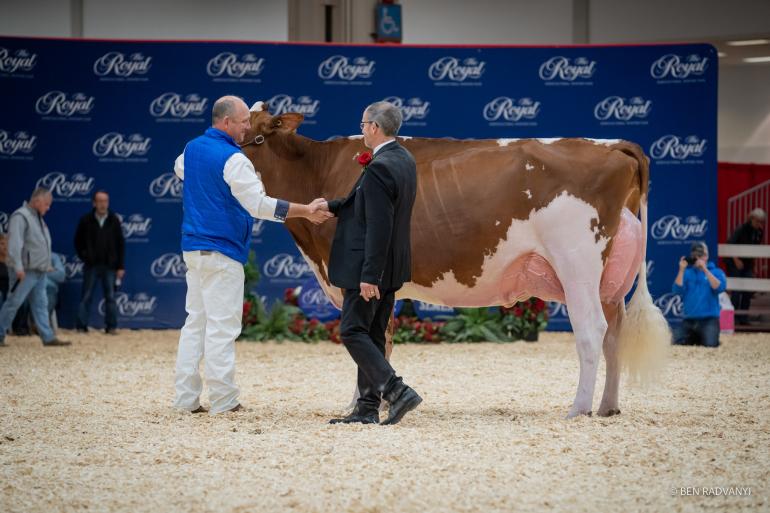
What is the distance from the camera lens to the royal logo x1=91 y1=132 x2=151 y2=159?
50.4ft

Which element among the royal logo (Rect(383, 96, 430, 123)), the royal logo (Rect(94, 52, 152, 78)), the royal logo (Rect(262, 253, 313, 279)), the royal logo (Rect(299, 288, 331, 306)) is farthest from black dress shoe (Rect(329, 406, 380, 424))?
the royal logo (Rect(94, 52, 152, 78))

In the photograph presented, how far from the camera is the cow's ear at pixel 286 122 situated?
778 cm

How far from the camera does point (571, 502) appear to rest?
473 cm

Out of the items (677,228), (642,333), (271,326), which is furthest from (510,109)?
(642,333)

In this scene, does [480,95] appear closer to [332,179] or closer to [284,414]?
[332,179]

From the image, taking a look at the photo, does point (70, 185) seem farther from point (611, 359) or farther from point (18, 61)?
point (611, 359)

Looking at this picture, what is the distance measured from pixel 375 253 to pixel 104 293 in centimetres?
941

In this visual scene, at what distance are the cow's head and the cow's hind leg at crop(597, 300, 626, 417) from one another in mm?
2749

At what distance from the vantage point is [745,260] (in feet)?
56.7

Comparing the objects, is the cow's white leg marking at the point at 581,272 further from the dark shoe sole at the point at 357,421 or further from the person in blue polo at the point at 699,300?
the person in blue polo at the point at 699,300

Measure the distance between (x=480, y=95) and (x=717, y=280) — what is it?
14.9 ft

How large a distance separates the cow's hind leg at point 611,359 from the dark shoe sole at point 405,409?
153 cm

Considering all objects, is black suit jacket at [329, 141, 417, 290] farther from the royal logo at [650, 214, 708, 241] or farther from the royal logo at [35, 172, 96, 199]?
the royal logo at [35, 172, 96, 199]

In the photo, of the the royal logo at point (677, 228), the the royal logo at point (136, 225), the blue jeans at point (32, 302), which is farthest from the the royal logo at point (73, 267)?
the the royal logo at point (677, 228)
